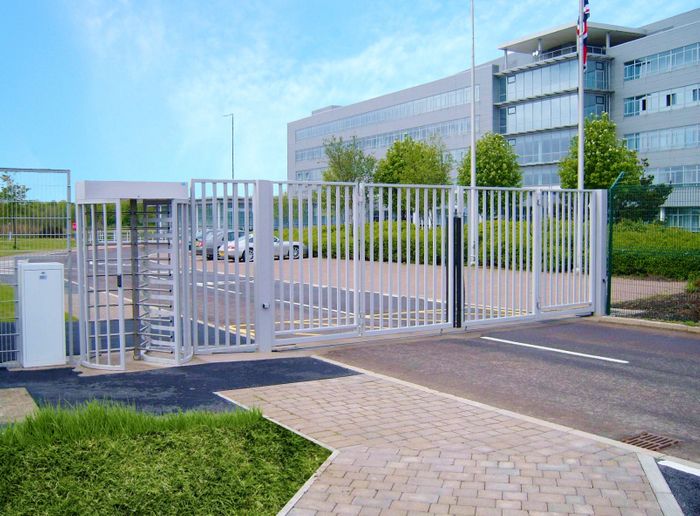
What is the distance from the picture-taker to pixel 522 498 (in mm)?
4773

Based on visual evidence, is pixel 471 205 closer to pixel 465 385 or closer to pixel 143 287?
pixel 465 385

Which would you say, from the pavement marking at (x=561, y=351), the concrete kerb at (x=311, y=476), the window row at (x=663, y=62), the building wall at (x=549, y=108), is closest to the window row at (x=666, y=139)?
the building wall at (x=549, y=108)

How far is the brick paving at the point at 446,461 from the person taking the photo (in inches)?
184

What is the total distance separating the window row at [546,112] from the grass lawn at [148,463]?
56990 millimetres

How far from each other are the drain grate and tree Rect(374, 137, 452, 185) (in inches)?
1665

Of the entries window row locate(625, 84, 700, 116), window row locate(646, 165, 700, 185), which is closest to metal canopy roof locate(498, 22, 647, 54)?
window row locate(625, 84, 700, 116)

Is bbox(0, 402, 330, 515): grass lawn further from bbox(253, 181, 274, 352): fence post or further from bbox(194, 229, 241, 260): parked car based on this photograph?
bbox(253, 181, 274, 352): fence post

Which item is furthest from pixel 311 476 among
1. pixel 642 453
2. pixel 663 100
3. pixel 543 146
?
pixel 543 146

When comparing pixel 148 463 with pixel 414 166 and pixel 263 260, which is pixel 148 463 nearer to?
pixel 263 260

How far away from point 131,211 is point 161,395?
278 cm

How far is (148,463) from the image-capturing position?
535 cm

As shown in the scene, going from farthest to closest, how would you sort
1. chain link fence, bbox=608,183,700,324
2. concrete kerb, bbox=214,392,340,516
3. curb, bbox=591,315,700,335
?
chain link fence, bbox=608,183,700,324 < curb, bbox=591,315,700,335 < concrete kerb, bbox=214,392,340,516

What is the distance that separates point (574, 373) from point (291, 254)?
4032 millimetres

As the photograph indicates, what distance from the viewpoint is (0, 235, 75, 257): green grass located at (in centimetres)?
872
